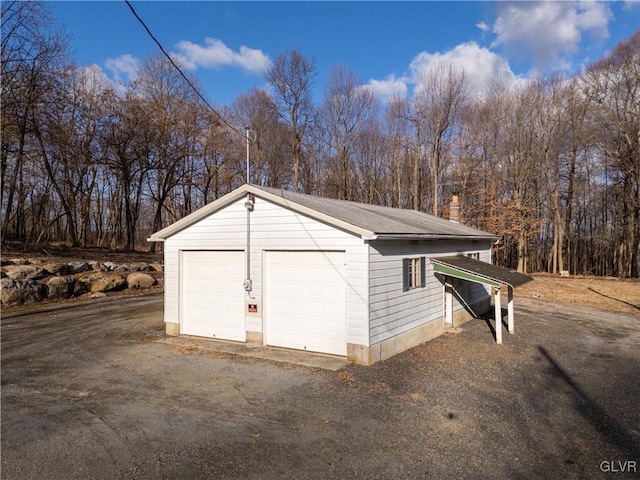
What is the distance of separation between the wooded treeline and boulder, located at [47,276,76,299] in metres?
11.1

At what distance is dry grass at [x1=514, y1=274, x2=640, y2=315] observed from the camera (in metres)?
16.2

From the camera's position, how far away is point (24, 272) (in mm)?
15398

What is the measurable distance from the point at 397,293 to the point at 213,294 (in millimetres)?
4439

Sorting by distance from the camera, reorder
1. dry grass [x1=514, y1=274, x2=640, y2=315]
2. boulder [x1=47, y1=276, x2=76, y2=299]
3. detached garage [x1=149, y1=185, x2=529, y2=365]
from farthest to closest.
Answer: dry grass [x1=514, y1=274, x2=640, y2=315] < boulder [x1=47, y1=276, x2=76, y2=299] < detached garage [x1=149, y1=185, x2=529, y2=365]

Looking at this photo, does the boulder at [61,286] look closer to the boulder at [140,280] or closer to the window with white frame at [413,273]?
the boulder at [140,280]

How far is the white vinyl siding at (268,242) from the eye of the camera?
7.73m

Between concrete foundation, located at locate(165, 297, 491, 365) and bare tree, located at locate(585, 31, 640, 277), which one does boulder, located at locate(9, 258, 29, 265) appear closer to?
concrete foundation, located at locate(165, 297, 491, 365)

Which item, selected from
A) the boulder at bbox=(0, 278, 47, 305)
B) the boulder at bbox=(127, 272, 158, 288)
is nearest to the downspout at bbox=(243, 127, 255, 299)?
the boulder at bbox=(0, 278, 47, 305)

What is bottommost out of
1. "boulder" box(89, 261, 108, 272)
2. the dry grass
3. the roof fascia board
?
the dry grass

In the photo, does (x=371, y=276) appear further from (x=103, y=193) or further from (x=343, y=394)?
(x=103, y=193)

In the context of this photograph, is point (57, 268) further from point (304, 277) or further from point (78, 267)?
point (304, 277)

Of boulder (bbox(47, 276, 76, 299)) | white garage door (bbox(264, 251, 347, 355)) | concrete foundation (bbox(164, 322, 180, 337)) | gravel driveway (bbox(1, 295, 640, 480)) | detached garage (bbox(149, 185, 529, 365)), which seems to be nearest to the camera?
gravel driveway (bbox(1, 295, 640, 480))

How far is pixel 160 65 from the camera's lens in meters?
30.6

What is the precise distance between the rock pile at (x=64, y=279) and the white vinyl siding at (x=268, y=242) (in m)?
7.59
